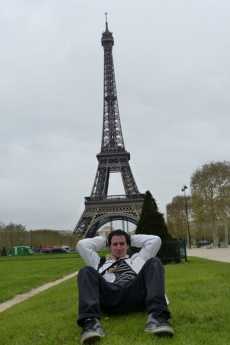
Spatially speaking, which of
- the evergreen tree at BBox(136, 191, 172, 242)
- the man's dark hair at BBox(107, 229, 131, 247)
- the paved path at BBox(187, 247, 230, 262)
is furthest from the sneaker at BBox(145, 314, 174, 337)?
the paved path at BBox(187, 247, 230, 262)

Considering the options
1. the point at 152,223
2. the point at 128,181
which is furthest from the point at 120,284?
the point at 128,181

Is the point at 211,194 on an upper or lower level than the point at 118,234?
upper

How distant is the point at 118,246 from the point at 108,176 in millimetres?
71351

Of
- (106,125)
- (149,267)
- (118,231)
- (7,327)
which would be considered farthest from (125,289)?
(106,125)

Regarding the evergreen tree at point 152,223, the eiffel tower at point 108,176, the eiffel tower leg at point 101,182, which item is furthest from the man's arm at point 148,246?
the eiffel tower leg at point 101,182

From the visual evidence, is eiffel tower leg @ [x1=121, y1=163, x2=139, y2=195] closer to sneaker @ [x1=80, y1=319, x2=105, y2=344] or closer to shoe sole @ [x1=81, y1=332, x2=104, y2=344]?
sneaker @ [x1=80, y1=319, x2=105, y2=344]

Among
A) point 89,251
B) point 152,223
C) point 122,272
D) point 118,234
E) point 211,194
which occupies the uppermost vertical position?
point 211,194

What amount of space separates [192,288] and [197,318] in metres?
3.26

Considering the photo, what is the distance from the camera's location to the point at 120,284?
5289mm

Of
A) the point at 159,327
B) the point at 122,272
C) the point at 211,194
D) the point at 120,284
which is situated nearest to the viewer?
the point at 159,327

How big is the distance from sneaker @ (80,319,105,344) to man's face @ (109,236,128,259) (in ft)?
3.65

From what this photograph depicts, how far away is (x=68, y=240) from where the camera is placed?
9775 centimetres

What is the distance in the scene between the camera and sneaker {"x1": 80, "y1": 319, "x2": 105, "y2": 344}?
13.9 ft

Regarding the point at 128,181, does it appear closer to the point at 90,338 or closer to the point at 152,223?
the point at 152,223
